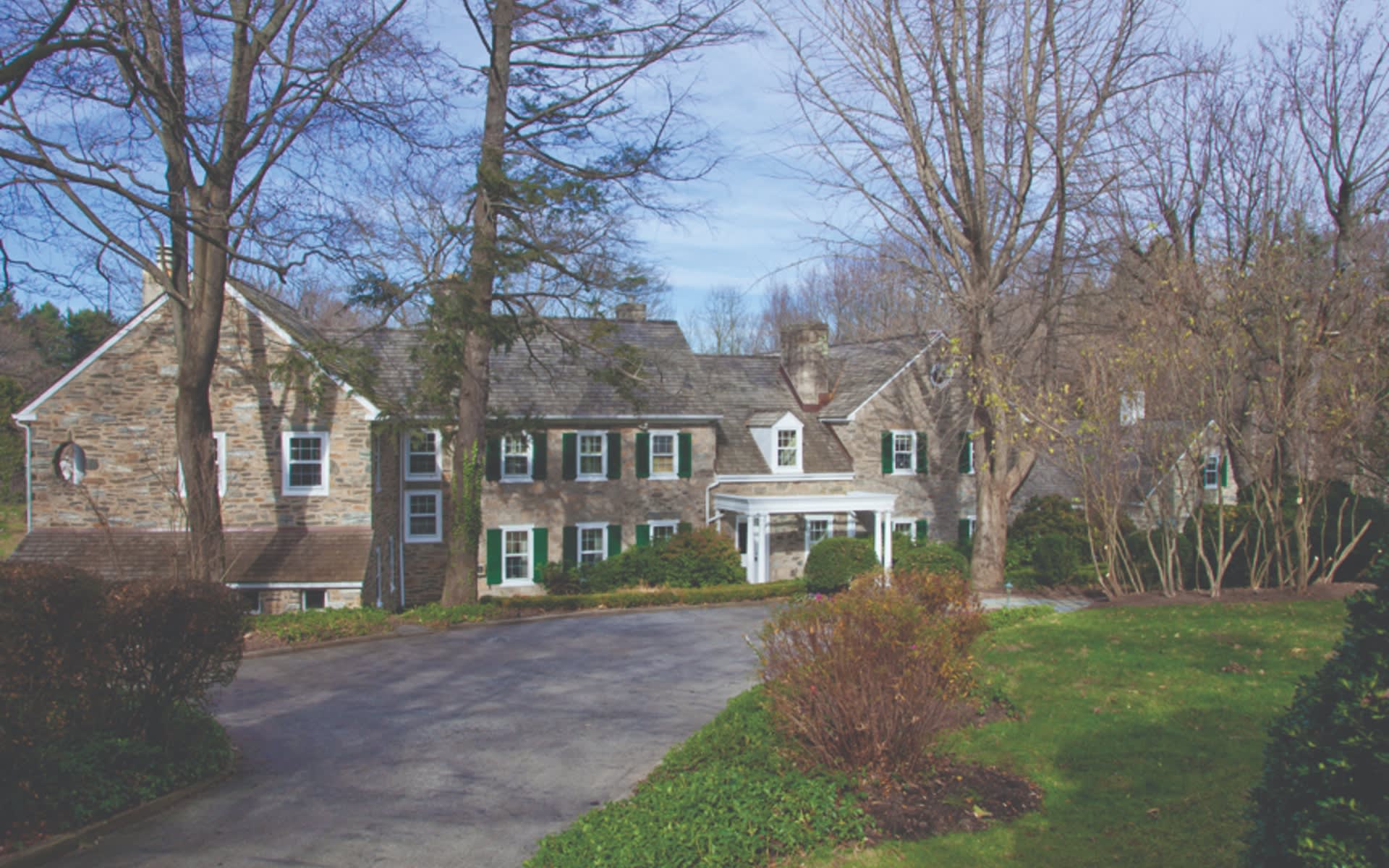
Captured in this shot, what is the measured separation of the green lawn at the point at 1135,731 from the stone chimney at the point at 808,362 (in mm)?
18979

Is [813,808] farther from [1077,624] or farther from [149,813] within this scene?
[1077,624]

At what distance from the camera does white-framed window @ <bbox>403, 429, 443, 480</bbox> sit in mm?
24797

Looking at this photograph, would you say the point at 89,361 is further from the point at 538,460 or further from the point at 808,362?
the point at 808,362

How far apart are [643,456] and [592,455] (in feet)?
4.54

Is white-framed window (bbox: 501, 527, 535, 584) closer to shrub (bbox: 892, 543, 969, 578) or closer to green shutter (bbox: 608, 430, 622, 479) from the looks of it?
green shutter (bbox: 608, 430, 622, 479)

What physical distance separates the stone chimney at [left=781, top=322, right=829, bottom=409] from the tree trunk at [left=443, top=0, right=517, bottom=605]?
15.1 metres

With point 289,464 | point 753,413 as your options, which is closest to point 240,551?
point 289,464

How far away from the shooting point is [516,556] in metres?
25.2

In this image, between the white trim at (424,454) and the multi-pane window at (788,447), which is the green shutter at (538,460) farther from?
the multi-pane window at (788,447)

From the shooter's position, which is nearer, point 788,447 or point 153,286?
point 153,286

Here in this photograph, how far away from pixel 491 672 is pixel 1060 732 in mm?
7905

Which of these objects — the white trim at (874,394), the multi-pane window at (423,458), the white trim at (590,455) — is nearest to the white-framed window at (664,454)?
the white trim at (590,455)

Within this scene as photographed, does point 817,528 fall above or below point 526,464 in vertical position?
below

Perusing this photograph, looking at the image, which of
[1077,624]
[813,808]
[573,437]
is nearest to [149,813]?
[813,808]
